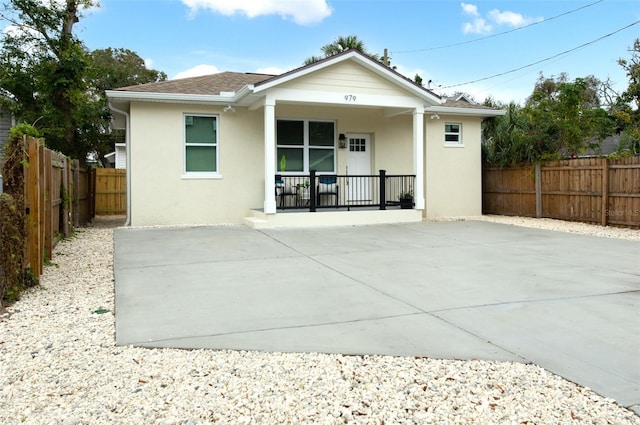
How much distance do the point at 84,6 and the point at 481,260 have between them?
17.4m

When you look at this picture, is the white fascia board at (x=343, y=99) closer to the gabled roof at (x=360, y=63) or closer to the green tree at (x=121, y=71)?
the gabled roof at (x=360, y=63)

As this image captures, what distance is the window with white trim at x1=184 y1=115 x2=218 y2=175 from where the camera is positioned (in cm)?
1328

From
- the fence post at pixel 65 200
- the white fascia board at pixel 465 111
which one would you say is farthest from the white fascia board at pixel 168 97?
the white fascia board at pixel 465 111

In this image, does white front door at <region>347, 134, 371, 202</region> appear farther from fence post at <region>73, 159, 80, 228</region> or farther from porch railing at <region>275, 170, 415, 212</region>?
fence post at <region>73, 159, 80, 228</region>

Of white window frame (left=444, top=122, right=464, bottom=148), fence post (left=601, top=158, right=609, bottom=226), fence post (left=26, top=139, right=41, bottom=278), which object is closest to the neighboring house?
white window frame (left=444, top=122, right=464, bottom=148)

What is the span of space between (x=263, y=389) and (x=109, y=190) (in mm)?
17684

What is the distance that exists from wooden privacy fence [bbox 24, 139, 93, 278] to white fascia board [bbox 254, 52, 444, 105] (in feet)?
15.7

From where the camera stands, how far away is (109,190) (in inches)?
752

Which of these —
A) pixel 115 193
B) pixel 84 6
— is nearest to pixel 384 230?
pixel 115 193

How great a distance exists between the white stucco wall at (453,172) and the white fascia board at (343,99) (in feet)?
6.73

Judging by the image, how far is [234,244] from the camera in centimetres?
962

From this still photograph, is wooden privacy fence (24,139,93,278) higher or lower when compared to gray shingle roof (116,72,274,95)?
lower

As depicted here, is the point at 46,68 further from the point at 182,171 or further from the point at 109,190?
the point at 182,171

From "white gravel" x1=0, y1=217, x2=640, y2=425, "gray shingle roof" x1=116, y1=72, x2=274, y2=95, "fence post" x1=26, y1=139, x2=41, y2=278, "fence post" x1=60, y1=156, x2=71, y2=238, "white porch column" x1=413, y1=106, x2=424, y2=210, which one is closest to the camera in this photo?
"white gravel" x1=0, y1=217, x2=640, y2=425
